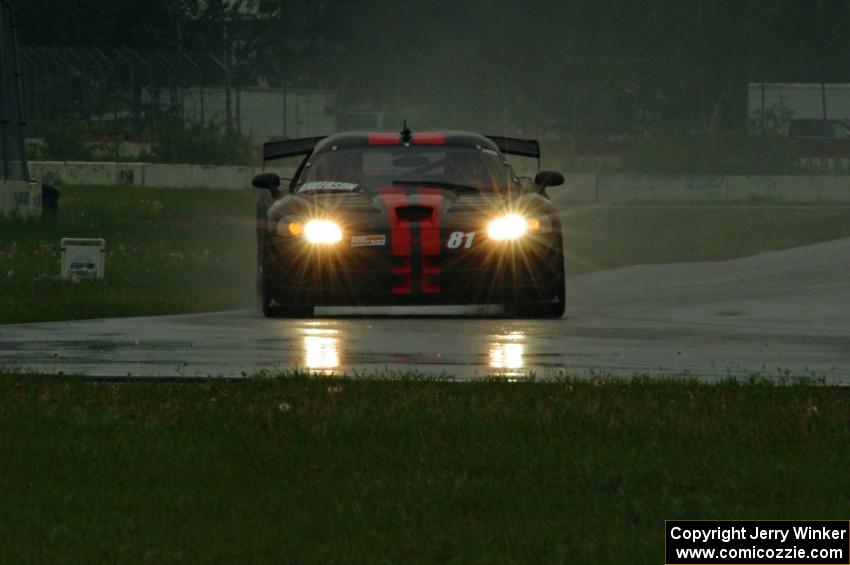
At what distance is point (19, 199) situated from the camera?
2734 centimetres

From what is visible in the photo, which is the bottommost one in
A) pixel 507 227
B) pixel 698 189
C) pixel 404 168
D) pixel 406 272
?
pixel 406 272

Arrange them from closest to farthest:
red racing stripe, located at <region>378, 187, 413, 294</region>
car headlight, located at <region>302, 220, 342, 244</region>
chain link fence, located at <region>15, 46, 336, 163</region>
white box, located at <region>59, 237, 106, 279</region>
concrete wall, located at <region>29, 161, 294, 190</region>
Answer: red racing stripe, located at <region>378, 187, 413, 294</region> < car headlight, located at <region>302, 220, 342, 244</region> < white box, located at <region>59, 237, 106, 279</region> < concrete wall, located at <region>29, 161, 294, 190</region> < chain link fence, located at <region>15, 46, 336, 163</region>

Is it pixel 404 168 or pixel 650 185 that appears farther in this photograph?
pixel 650 185

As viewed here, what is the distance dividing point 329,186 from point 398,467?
723cm

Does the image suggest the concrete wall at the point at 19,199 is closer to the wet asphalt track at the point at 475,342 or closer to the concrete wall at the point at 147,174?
the wet asphalt track at the point at 475,342

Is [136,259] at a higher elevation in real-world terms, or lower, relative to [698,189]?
lower

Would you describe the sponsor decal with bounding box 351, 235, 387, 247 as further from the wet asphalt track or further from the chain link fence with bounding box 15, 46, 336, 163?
the chain link fence with bounding box 15, 46, 336, 163

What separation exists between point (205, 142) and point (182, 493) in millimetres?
47320

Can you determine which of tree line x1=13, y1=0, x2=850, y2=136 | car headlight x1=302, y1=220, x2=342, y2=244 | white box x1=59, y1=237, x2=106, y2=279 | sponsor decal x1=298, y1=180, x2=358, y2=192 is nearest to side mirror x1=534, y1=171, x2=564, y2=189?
sponsor decal x1=298, y1=180, x2=358, y2=192

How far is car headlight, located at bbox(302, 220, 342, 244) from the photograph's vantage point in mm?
13094

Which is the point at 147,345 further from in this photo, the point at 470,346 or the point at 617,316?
the point at 617,316

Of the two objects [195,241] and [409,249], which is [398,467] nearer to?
[409,249]

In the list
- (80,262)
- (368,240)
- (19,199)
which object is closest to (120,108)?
(19,199)

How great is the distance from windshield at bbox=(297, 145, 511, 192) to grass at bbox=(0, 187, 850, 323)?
1.93 meters
